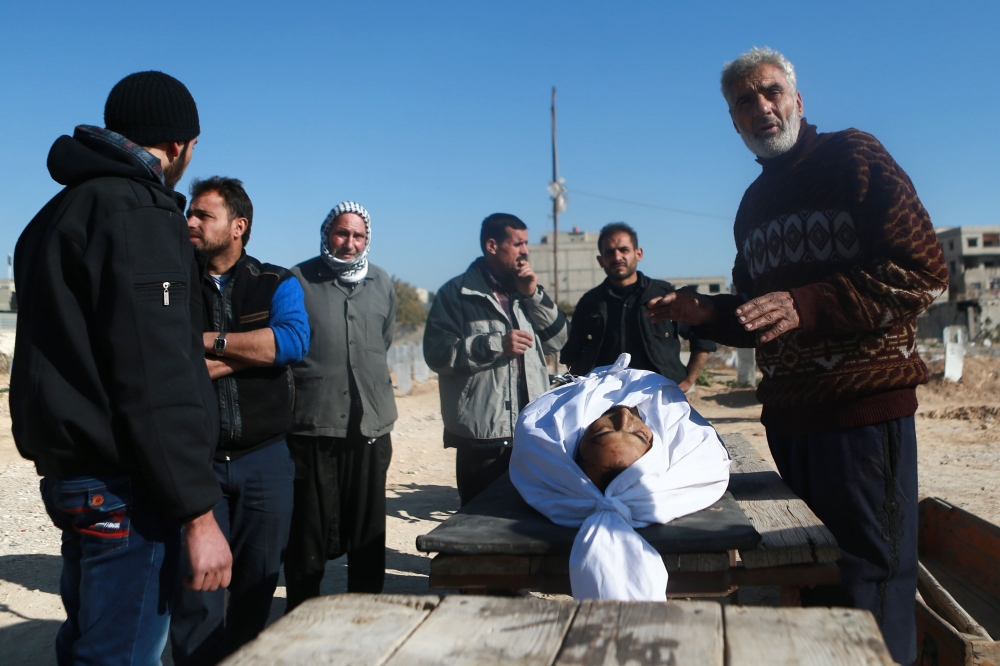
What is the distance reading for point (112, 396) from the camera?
1774 millimetres

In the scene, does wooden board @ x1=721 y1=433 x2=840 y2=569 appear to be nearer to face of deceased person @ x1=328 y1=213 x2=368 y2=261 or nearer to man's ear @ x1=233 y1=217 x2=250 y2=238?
face of deceased person @ x1=328 y1=213 x2=368 y2=261

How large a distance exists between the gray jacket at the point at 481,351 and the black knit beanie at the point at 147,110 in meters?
2.26

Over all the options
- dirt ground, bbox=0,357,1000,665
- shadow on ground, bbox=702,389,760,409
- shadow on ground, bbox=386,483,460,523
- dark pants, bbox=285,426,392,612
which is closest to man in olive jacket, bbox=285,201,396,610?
dark pants, bbox=285,426,392,612

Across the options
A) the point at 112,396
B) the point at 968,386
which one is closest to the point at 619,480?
the point at 112,396

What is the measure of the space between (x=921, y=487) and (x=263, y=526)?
20.8 ft

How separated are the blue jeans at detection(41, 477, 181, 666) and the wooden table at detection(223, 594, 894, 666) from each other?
0.62m

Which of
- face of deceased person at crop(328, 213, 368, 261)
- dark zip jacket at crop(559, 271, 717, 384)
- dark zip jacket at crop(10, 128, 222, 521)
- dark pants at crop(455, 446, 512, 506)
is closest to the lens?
dark zip jacket at crop(10, 128, 222, 521)

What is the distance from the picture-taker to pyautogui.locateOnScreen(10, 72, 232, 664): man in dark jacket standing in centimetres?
174

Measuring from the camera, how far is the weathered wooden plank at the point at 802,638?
3.80 ft

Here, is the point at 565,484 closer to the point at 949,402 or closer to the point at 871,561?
the point at 871,561

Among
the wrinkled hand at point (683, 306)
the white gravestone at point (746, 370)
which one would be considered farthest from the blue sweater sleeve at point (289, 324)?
the white gravestone at point (746, 370)

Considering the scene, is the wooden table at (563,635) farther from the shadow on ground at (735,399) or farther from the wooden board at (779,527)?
the shadow on ground at (735,399)

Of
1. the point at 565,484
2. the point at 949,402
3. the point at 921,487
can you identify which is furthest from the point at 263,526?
the point at 949,402

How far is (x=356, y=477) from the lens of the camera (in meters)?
3.70
